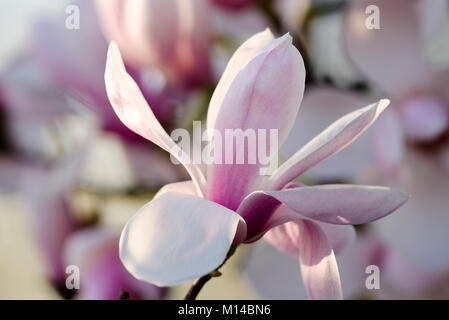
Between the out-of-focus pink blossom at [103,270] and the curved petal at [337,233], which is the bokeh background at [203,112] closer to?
the out-of-focus pink blossom at [103,270]

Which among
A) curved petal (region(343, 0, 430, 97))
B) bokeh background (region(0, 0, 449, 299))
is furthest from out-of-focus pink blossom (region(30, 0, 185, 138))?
curved petal (region(343, 0, 430, 97))

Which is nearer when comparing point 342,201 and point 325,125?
point 342,201

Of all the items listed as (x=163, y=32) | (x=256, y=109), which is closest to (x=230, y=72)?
(x=256, y=109)

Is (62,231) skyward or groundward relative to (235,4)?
groundward

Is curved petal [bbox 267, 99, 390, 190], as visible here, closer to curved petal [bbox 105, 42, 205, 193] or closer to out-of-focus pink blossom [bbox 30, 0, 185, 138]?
curved petal [bbox 105, 42, 205, 193]

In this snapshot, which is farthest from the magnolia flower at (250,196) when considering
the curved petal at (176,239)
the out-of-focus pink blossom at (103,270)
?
the out-of-focus pink blossom at (103,270)

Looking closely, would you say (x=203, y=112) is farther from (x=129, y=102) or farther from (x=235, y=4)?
(x=129, y=102)
